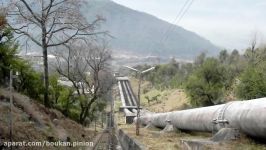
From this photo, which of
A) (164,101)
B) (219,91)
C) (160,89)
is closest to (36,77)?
(219,91)

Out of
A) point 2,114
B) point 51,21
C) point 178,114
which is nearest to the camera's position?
point 2,114

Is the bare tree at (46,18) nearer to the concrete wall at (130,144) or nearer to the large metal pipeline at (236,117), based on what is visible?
the concrete wall at (130,144)

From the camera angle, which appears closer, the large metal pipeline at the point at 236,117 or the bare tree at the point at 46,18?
the large metal pipeline at the point at 236,117

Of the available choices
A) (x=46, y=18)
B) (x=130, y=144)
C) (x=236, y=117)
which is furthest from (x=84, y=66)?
(x=236, y=117)

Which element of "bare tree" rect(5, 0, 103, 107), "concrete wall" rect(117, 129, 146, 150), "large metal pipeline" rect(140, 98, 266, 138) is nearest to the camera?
"large metal pipeline" rect(140, 98, 266, 138)

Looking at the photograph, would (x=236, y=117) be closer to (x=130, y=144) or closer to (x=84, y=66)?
(x=130, y=144)

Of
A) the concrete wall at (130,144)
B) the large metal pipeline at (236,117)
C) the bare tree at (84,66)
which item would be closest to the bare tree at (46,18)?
the concrete wall at (130,144)

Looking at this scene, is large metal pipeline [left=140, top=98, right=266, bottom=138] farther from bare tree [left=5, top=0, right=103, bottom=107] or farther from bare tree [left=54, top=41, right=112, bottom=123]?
bare tree [left=54, top=41, right=112, bottom=123]

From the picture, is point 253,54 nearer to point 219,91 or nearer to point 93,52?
point 219,91

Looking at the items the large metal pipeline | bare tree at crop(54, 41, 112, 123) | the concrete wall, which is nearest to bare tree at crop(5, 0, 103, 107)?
the concrete wall

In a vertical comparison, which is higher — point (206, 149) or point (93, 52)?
point (93, 52)

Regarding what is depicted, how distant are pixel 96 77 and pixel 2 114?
1330 inches

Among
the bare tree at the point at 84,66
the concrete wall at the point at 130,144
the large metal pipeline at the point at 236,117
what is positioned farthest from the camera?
the bare tree at the point at 84,66

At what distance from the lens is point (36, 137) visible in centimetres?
1827
